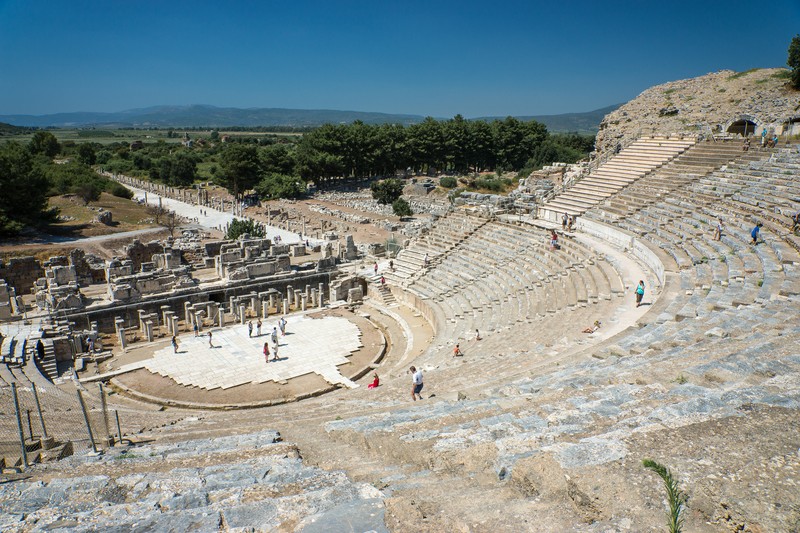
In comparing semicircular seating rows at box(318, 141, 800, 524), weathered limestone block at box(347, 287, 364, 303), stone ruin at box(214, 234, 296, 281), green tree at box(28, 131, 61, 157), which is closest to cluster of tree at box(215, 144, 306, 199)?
stone ruin at box(214, 234, 296, 281)

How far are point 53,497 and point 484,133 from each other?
65144mm

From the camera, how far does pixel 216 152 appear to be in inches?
4267

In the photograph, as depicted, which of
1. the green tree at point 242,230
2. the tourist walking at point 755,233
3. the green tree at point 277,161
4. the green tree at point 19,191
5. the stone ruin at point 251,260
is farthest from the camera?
the green tree at point 277,161

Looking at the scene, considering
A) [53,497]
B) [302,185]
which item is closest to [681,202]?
[53,497]

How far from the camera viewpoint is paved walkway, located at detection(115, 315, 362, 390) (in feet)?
58.0

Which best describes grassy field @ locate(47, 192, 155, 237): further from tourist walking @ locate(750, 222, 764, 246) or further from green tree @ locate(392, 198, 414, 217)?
tourist walking @ locate(750, 222, 764, 246)

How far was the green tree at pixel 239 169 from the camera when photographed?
177 feet

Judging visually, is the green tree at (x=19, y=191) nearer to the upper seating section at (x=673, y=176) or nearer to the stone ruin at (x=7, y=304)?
the stone ruin at (x=7, y=304)

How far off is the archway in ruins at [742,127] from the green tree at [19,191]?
156ft

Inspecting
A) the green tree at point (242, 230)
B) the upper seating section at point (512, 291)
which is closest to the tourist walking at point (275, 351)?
the upper seating section at point (512, 291)

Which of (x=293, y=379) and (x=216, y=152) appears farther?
(x=216, y=152)

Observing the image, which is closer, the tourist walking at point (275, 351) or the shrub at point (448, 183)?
the tourist walking at point (275, 351)

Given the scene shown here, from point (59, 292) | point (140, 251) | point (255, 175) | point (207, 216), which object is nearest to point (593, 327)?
point (59, 292)

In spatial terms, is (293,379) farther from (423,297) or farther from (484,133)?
(484,133)
